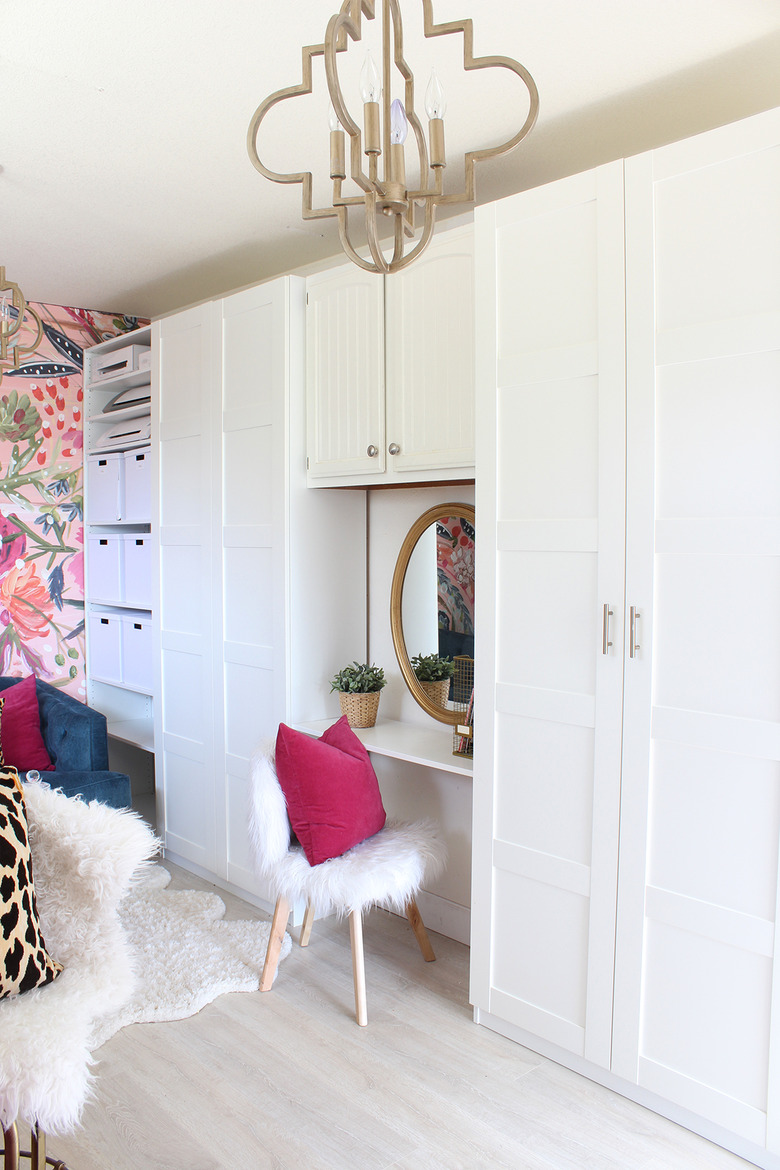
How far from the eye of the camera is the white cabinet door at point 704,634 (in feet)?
5.86

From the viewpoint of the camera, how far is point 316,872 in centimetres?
245

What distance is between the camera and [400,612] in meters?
3.11

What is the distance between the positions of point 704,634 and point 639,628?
16 centimetres

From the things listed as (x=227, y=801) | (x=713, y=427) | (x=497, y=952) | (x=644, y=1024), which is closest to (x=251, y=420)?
(x=227, y=801)

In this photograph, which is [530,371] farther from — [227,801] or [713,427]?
[227,801]

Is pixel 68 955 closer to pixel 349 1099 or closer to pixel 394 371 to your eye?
pixel 349 1099

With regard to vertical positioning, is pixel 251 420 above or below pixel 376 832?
above

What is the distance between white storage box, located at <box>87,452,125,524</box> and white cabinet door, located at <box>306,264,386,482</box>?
4.42 feet

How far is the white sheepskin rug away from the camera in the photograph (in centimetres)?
252

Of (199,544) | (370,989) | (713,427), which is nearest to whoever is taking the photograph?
(713,427)

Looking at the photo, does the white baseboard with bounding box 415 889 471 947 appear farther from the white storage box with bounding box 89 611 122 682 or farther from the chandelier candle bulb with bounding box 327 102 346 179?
the chandelier candle bulb with bounding box 327 102 346 179

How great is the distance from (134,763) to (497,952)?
8.68 ft

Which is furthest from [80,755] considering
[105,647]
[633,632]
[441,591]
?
[633,632]

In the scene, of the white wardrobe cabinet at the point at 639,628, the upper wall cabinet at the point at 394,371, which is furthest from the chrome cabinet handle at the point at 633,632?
the upper wall cabinet at the point at 394,371
